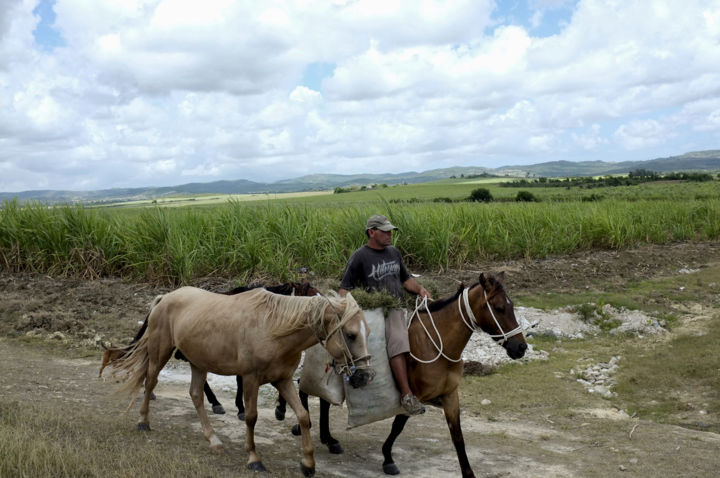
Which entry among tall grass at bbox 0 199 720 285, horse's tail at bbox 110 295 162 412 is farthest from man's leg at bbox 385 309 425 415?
tall grass at bbox 0 199 720 285

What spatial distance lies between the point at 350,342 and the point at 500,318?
58.0 inches

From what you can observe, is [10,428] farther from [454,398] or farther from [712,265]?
[712,265]

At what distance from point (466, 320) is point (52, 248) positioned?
13.7 meters

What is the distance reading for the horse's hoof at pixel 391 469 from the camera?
5.51m

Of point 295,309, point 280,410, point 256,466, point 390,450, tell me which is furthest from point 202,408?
point 390,450

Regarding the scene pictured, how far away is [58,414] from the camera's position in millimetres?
6043

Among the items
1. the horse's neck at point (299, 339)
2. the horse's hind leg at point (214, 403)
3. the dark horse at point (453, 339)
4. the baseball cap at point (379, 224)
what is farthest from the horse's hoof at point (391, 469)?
the horse's hind leg at point (214, 403)

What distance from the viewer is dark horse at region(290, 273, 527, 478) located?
207 inches

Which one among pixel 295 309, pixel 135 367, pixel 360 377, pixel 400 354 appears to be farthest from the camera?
pixel 135 367

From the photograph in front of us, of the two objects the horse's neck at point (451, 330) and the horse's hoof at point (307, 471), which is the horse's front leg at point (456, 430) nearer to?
the horse's neck at point (451, 330)

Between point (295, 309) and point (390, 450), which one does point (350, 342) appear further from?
point (390, 450)

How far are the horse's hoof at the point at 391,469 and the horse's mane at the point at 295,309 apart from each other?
5.55 ft

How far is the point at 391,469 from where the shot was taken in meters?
5.52

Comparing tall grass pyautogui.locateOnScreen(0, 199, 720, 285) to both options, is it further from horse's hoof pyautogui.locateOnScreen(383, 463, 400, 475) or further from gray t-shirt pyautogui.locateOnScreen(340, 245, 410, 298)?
horse's hoof pyautogui.locateOnScreen(383, 463, 400, 475)
